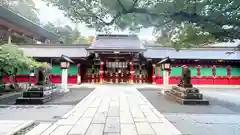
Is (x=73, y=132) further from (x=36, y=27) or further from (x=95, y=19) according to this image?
(x=36, y=27)

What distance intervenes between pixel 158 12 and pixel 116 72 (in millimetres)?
16866

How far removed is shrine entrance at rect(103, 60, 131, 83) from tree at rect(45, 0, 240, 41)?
1641cm

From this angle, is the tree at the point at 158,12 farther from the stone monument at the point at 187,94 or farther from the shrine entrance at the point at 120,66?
the shrine entrance at the point at 120,66

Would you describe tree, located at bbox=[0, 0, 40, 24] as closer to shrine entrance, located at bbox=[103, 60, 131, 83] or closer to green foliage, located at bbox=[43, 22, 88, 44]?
green foliage, located at bbox=[43, 22, 88, 44]

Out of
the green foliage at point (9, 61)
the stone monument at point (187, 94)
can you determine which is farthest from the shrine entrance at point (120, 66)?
the stone monument at point (187, 94)

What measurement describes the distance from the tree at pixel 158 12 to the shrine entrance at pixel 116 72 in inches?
646

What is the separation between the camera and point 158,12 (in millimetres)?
3184

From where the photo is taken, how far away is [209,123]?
5.37 metres

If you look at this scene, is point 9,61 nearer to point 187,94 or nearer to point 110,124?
point 110,124

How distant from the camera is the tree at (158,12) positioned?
304 centimetres

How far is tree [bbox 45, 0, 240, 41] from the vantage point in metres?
3.04

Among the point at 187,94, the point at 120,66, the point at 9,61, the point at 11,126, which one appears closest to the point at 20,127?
the point at 11,126

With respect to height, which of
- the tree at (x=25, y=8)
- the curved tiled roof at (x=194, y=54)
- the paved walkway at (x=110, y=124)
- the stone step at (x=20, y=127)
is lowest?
the paved walkway at (x=110, y=124)

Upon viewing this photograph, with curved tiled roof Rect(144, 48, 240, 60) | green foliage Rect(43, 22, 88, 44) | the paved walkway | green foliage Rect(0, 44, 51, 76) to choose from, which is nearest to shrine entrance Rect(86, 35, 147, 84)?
curved tiled roof Rect(144, 48, 240, 60)
